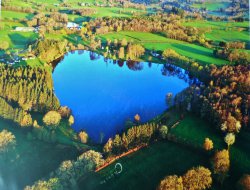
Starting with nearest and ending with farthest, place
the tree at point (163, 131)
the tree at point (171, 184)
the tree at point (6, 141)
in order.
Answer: the tree at point (171, 184), the tree at point (6, 141), the tree at point (163, 131)

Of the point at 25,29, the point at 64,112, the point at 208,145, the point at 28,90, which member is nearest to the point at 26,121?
the point at 64,112

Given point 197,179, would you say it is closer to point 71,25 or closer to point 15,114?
point 15,114

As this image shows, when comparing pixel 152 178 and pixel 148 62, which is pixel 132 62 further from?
pixel 152 178

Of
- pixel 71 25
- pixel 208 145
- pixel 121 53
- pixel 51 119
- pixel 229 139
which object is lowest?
pixel 51 119

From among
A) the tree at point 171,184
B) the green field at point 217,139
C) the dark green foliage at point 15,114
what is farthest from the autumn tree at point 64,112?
the tree at point 171,184

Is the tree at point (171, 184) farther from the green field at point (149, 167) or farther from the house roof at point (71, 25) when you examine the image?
the house roof at point (71, 25)

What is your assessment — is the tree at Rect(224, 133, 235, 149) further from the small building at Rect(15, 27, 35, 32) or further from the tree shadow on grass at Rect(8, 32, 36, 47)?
the small building at Rect(15, 27, 35, 32)

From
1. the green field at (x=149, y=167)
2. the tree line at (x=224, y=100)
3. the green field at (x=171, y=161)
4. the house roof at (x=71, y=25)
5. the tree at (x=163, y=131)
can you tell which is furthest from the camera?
the house roof at (x=71, y=25)
